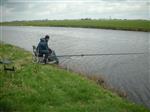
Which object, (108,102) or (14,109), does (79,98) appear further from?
(14,109)

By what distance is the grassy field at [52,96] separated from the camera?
1223 centimetres

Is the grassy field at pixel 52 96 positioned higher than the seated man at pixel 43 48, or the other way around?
the seated man at pixel 43 48

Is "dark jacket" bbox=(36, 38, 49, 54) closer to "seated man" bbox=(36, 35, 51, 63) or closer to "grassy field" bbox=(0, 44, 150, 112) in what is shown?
"seated man" bbox=(36, 35, 51, 63)

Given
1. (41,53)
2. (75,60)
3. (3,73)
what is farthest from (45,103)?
(75,60)

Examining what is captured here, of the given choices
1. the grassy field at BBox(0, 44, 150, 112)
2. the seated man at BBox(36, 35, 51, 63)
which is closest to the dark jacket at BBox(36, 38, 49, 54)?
the seated man at BBox(36, 35, 51, 63)

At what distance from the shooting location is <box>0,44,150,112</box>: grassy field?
12227 millimetres

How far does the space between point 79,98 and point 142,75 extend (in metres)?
10.7

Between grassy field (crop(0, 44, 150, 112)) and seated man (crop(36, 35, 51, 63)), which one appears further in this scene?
seated man (crop(36, 35, 51, 63))

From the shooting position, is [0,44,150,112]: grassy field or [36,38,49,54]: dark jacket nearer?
[0,44,150,112]: grassy field

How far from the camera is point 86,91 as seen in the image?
1499 cm

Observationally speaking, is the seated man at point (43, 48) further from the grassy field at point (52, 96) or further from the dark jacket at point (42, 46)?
the grassy field at point (52, 96)

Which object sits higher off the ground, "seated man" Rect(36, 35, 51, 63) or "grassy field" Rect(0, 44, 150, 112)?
"seated man" Rect(36, 35, 51, 63)

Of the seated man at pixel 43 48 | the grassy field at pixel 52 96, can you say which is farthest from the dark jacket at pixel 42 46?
the grassy field at pixel 52 96

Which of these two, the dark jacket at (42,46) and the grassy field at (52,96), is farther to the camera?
the dark jacket at (42,46)
